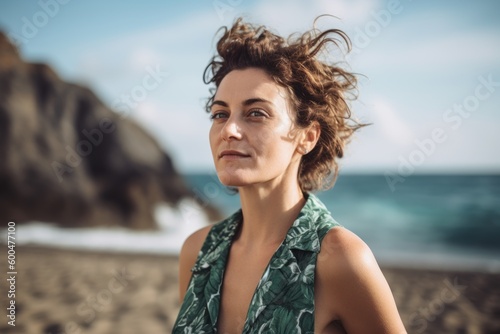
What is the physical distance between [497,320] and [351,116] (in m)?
4.22

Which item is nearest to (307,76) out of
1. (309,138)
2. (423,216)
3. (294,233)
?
(309,138)

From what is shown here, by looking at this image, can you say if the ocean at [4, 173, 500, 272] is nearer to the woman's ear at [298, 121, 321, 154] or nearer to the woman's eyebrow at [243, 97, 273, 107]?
the woman's ear at [298, 121, 321, 154]

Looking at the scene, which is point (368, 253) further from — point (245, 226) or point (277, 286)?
point (245, 226)

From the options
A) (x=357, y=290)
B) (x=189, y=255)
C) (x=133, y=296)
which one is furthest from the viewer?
(x=133, y=296)

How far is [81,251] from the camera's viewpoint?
8.62m

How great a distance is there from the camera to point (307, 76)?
206 centimetres

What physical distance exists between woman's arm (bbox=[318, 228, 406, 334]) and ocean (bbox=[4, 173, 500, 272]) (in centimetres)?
102

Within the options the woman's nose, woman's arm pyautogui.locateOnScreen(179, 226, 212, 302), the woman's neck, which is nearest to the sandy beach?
woman's arm pyautogui.locateOnScreen(179, 226, 212, 302)

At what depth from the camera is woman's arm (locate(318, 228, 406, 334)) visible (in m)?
1.62

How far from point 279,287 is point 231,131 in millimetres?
666

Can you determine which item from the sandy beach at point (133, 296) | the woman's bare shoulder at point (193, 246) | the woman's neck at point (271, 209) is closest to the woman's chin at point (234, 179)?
the woman's neck at point (271, 209)

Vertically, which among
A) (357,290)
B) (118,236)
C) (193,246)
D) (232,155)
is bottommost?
(357,290)

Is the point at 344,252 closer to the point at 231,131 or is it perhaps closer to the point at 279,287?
the point at 279,287

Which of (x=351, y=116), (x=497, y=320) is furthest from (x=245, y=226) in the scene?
(x=497, y=320)
